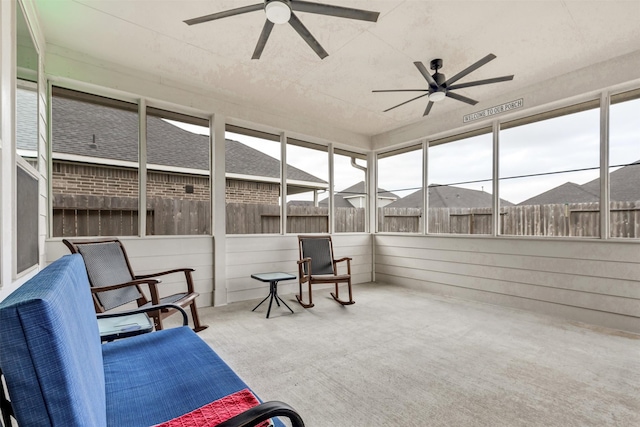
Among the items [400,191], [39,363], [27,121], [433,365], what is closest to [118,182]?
[27,121]

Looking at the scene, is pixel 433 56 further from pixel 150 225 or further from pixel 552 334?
pixel 150 225

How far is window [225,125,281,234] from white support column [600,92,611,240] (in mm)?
4030

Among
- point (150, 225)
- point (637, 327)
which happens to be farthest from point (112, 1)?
point (637, 327)

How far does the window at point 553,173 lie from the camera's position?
3.42m

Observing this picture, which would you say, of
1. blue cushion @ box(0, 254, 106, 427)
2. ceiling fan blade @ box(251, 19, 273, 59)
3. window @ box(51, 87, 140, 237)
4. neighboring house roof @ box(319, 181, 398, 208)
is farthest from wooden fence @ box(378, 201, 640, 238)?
blue cushion @ box(0, 254, 106, 427)

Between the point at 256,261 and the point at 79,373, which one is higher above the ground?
the point at 79,373

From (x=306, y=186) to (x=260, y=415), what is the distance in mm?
4333

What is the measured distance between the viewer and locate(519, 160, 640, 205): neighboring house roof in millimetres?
3135

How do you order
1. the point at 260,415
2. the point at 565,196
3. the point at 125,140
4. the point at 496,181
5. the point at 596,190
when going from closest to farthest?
the point at 260,415 → the point at 596,190 → the point at 125,140 → the point at 565,196 → the point at 496,181

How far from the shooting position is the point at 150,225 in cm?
360

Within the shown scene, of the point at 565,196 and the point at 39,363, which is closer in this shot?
the point at 39,363

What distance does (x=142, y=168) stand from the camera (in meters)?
3.53

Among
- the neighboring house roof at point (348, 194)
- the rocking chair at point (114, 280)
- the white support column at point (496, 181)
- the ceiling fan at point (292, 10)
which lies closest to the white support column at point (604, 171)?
the white support column at point (496, 181)

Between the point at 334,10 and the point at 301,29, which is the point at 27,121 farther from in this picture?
the point at 334,10
